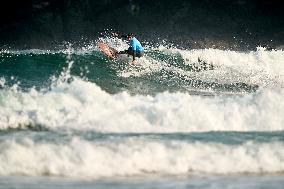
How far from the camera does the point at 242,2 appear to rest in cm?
5878

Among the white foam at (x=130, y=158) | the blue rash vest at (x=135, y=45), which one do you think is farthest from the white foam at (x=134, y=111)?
the blue rash vest at (x=135, y=45)

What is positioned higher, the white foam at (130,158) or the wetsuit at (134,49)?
the wetsuit at (134,49)

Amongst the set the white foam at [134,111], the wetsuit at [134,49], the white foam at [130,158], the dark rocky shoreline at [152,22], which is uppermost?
the dark rocky shoreline at [152,22]

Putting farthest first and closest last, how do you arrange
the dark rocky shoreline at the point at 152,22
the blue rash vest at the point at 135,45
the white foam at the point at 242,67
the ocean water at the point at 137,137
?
the dark rocky shoreline at the point at 152,22, the white foam at the point at 242,67, the blue rash vest at the point at 135,45, the ocean water at the point at 137,137

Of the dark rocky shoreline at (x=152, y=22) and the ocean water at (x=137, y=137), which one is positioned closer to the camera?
the ocean water at (x=137, y=137)

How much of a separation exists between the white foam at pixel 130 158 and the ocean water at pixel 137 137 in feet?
0.05

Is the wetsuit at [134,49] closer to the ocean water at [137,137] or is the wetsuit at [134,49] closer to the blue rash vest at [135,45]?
the blue rash vest at [135,45]

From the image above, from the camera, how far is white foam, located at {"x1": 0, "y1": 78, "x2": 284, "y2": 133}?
13289 mm

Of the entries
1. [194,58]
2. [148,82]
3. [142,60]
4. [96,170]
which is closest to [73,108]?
[96,170]

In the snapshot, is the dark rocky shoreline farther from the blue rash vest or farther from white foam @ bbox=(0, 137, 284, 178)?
white foam @ bbox=(0, 137, 284, 178)

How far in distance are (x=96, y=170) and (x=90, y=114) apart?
3.74m

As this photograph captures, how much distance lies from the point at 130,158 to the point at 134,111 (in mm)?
3435

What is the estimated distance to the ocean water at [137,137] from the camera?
9.94 metres

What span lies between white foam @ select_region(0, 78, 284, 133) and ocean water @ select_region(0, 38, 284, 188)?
2 cm
